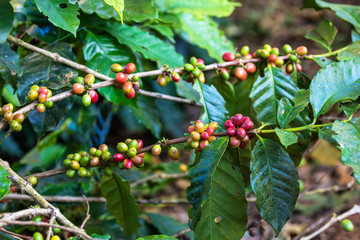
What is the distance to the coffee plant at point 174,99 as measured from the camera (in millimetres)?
863

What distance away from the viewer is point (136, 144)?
976mm

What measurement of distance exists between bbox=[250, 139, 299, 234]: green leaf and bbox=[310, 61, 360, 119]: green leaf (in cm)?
14

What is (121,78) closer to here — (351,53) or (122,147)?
(122,147)

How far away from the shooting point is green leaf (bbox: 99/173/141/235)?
1122 millimetres

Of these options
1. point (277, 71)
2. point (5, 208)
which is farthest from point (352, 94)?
point (5, 208)

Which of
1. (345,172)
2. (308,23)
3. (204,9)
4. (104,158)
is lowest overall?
(345,172)

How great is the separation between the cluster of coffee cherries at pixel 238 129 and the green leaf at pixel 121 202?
39 centimetres

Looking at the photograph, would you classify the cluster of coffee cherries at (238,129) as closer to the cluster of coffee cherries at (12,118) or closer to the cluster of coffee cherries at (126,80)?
the cluster of coffee cherries at (126,80)

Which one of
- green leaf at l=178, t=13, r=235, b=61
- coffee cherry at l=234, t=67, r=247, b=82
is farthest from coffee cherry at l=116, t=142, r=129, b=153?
green leaf at l=178, t=13, r=235, b=61

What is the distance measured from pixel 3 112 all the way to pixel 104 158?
286 millimetres

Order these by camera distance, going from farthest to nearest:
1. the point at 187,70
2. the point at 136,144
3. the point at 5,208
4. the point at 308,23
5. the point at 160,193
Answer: the point at 308,23 < the point at 160,193 < the point at 5,208 < the point at 187,70 < the point at 136,144

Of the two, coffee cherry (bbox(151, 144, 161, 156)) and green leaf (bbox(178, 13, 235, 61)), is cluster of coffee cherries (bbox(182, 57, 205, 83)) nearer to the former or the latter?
coffee cherry (bbox(151, 144, 161, 156))

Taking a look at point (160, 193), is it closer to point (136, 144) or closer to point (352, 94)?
point (136, 144)

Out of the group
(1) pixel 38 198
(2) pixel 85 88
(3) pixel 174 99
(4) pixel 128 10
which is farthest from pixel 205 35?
(1) pixel 38 198
